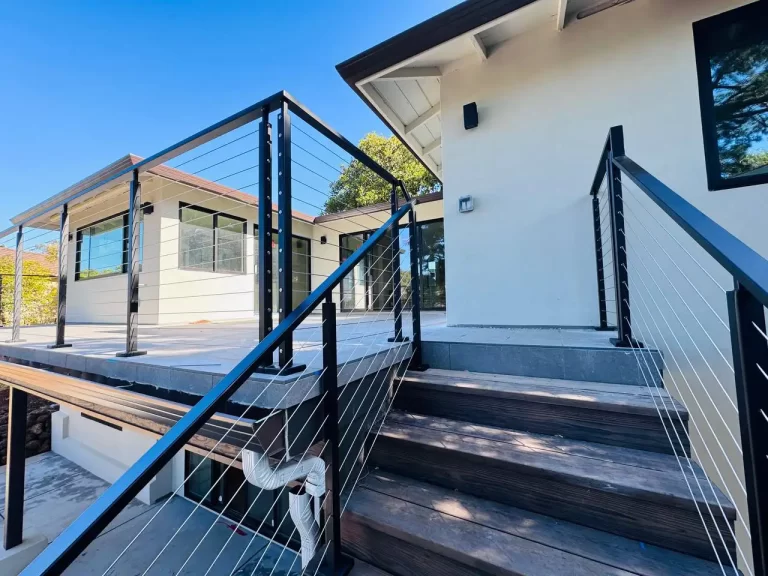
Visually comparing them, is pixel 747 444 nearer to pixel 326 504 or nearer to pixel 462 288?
pixel 326 504

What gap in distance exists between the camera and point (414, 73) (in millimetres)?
3686

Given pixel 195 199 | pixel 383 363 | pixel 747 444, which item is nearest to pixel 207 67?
pixel 195 199

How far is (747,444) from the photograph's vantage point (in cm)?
79

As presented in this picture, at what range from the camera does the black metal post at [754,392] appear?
76 centimetres

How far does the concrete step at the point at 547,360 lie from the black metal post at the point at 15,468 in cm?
447

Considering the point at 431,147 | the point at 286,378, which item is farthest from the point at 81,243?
the point at 286,378

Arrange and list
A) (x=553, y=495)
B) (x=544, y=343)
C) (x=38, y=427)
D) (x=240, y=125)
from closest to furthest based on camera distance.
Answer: (x=553, y=495)
(x=240, y=125)
(x=544, y=343)
(x=38, y=427)

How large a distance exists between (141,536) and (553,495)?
5.17 m

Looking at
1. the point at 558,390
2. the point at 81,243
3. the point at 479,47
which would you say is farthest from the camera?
the point at 81,243

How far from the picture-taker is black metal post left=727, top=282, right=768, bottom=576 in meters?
0.76

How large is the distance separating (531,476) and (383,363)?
857 millimetres

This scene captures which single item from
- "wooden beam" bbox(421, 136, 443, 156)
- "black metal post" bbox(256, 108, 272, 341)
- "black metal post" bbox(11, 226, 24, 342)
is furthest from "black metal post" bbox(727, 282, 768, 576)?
"wooden beam" bbox(421, 136, 443, 156)

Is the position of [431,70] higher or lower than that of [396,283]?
higher

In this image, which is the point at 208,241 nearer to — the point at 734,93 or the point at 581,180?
the point at 581,180
